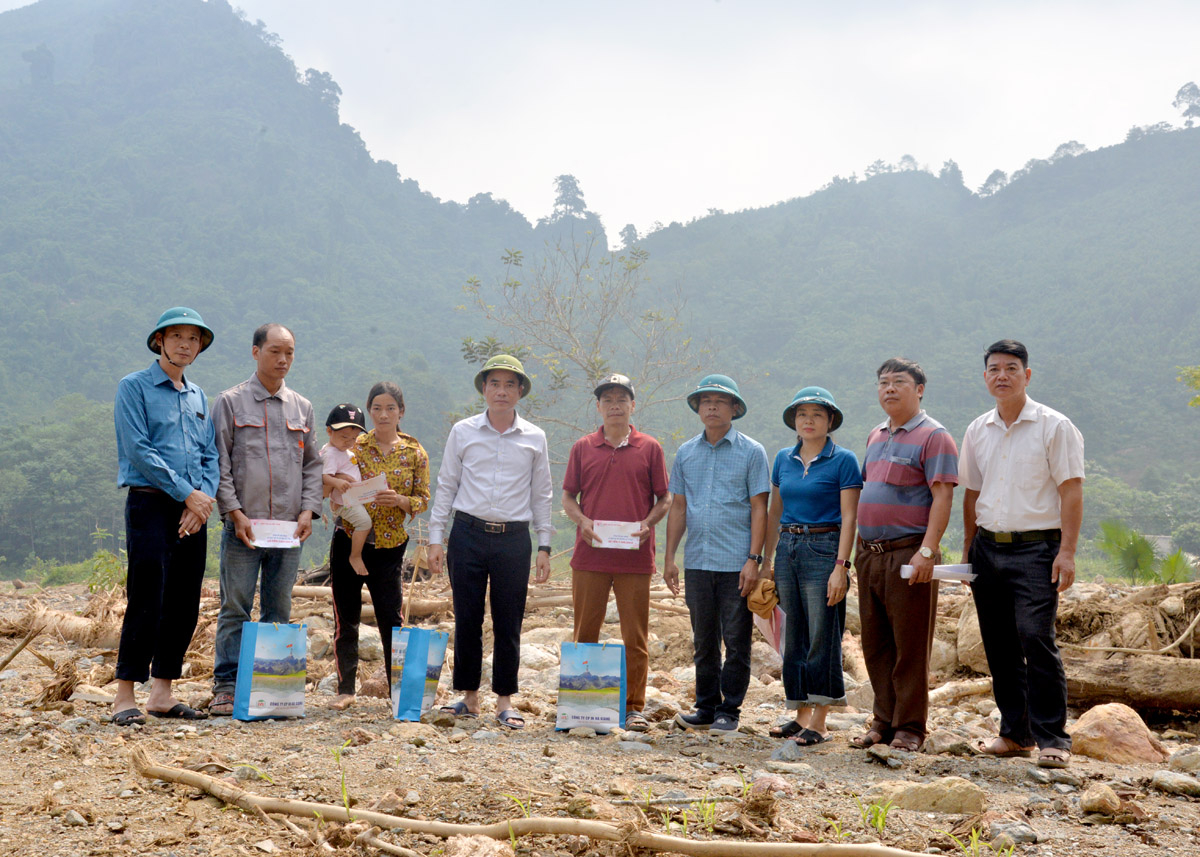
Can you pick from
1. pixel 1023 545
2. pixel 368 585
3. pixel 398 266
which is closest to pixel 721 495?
pixel 1023 545

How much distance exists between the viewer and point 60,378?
→ 50438 mm

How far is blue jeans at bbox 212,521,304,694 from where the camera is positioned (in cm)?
468

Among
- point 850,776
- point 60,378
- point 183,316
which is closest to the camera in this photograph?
point 850,776

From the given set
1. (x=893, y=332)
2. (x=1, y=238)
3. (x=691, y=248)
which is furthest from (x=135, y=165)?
(x=893, y=332)

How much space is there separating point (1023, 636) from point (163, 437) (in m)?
4.32

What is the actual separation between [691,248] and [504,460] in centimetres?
6868

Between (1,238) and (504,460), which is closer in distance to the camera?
(504,460)

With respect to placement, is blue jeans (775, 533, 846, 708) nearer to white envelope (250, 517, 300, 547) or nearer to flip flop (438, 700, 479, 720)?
flip flop (438, 700, 479, 720)

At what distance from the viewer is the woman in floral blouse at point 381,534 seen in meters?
5.06

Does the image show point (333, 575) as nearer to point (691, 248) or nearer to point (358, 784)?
point (358, 784)

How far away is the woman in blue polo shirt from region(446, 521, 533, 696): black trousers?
56.8 inches

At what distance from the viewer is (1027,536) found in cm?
427

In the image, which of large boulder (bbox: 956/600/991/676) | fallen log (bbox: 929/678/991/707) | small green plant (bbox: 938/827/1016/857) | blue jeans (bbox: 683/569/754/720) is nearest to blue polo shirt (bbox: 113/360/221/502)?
blue jeans (bbox: 683/569/754/720)

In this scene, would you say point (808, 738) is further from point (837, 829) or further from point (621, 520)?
Result: point (837, 829)
